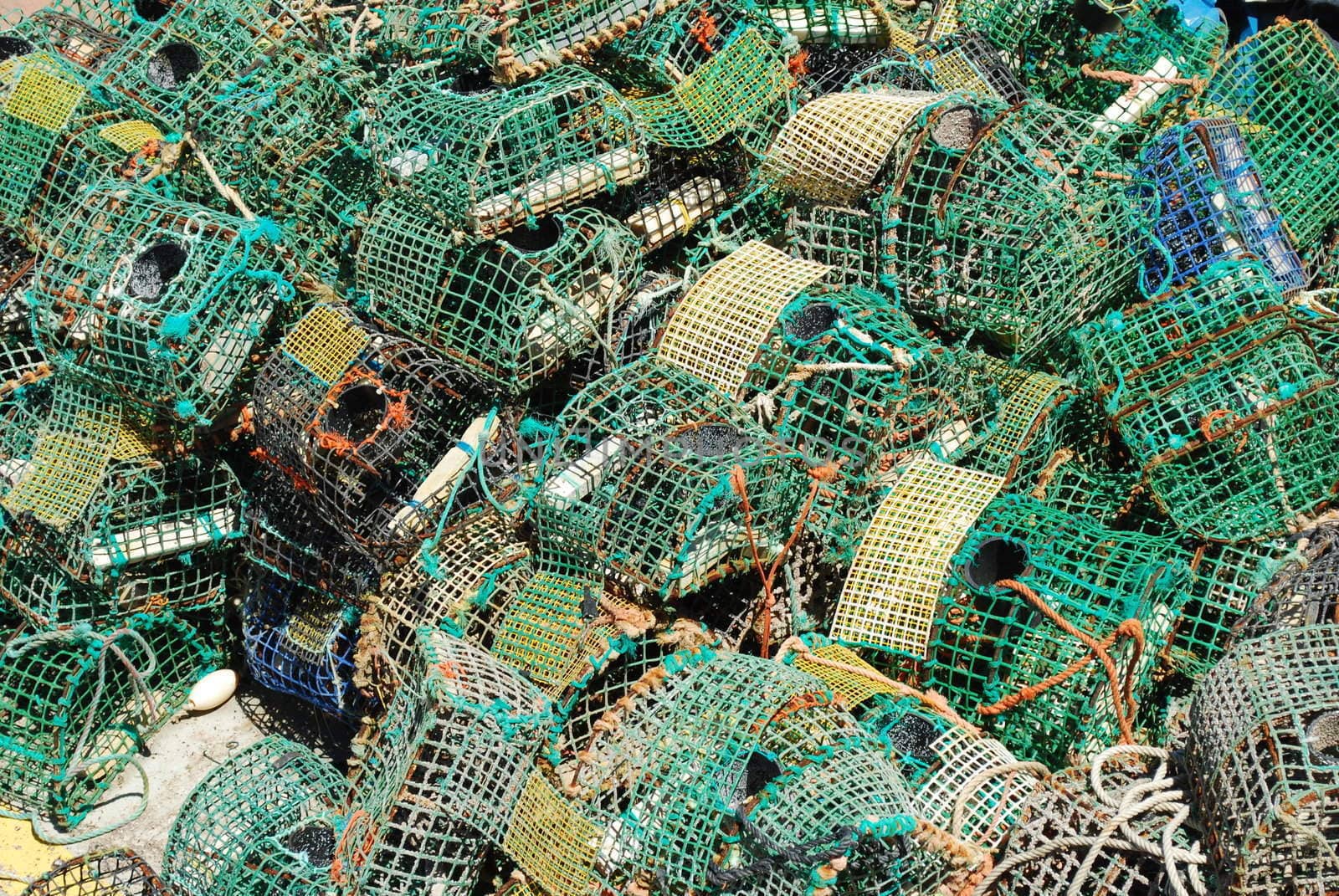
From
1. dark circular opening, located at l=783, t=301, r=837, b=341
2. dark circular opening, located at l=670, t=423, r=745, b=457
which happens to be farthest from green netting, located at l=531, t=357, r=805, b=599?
dark circular opening, located at l=783, t=301, r=837, b=341

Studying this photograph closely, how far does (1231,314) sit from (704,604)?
181 centimetres

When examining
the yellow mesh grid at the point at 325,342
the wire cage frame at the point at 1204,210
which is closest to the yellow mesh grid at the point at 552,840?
the yellow mesh grid at the point at 325,342

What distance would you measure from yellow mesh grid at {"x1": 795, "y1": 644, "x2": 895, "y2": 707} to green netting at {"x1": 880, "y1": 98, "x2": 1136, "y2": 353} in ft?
3.95

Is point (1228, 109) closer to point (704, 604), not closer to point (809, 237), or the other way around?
point (809, 237)

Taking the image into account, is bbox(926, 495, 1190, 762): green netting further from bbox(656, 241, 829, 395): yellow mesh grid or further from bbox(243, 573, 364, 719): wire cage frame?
bbox(243, 573, 364, 719): wire cage frame

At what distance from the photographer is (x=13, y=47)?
18.9ft

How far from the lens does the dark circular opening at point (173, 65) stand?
5457 mm

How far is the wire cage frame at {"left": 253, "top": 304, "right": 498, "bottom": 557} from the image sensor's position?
432 cm

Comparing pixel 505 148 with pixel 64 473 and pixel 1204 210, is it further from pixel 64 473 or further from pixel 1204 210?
pixel 1204 210

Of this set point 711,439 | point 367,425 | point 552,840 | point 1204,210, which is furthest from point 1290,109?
point 552,840

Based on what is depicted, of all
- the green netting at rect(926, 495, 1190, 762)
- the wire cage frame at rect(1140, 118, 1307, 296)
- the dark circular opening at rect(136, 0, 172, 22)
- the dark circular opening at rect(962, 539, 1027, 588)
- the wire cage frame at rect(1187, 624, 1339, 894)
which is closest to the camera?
the wire cage frame at rect(1187, 624, 1339, 894)

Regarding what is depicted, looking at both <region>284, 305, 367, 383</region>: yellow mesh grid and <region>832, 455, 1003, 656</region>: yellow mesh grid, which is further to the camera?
<region>284, 305, 367, 383</region>: yellow mesh grid

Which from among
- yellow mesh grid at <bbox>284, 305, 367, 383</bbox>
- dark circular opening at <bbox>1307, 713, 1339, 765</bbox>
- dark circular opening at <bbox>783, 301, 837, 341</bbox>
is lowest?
dark circular opening at <bbox>1307, 713, 1339, 765</bbox>

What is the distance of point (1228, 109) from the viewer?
16.8ft
